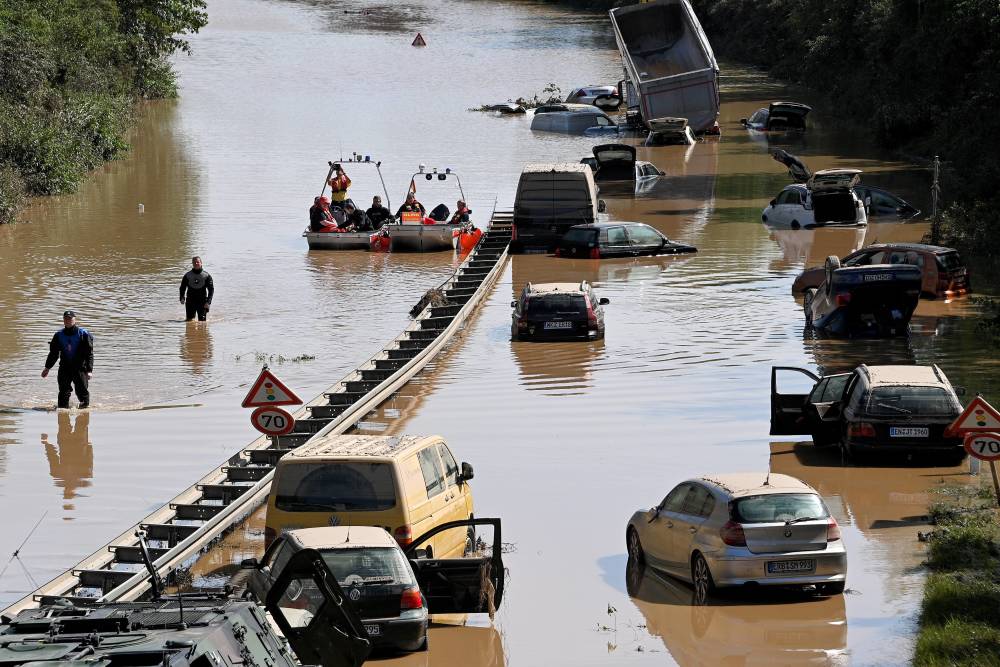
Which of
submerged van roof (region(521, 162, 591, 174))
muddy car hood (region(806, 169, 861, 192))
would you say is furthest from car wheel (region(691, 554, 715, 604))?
muddy car hood (region(806, 169, 861, 192))

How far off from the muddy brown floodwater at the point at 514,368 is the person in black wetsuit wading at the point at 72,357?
511 mm

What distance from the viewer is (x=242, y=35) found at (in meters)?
124

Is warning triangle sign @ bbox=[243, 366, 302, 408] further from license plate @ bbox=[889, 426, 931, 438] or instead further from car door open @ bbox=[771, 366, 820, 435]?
license plate @ bbox=[889, 426, 931, 438]

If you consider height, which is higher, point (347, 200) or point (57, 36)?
point (57, 36)

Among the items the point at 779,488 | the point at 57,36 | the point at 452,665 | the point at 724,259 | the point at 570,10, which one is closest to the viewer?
the point at 452,665

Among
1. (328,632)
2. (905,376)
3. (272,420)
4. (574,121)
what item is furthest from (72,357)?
(574,121)

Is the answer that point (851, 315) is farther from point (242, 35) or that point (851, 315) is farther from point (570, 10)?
point (570, 10)

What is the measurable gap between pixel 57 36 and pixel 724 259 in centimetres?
3586

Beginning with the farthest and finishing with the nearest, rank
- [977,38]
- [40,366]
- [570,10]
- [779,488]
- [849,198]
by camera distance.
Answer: [570,10] → [977,38] → [849,198] → [40,366] → [779,488]

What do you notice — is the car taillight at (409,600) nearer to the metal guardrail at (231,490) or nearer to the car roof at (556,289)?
the metal guardrail at (231,490)

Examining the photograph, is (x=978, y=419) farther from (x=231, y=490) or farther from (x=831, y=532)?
(x=231, y=490)

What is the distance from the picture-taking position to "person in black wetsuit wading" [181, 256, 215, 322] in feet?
113

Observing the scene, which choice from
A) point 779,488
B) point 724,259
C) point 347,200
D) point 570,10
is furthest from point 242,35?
point 779,488

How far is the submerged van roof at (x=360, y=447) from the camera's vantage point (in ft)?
50.9
